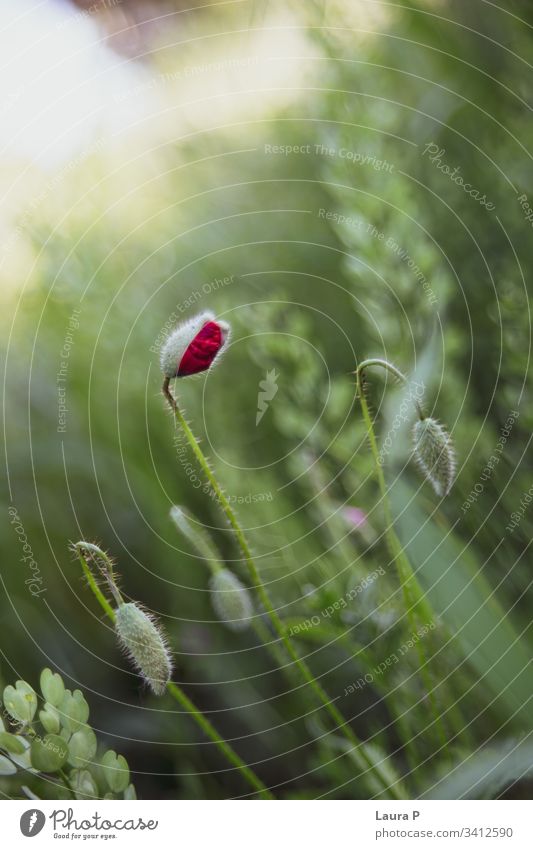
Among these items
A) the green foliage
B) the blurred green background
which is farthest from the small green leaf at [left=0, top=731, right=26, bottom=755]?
the blurred green background

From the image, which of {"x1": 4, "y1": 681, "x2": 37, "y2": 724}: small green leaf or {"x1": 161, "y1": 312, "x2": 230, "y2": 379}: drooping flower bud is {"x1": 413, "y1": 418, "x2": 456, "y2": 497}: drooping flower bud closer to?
{"x1": 161, "y1": 312, "x2": 230, "y2": 379}: drooping flower bud

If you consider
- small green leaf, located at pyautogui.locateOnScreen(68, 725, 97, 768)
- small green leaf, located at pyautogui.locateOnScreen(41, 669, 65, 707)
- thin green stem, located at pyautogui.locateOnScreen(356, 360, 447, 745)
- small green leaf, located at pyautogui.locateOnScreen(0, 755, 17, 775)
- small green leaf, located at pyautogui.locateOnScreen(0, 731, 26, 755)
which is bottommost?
thin green stem, located at pyautogui.locateOnScreen(356, 360, 447, 745)

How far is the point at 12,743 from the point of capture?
0.36 metres

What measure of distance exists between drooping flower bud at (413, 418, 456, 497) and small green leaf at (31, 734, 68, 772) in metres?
0.23

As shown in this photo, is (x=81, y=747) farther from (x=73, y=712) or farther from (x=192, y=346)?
(x=192, y=346)

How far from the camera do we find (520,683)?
0.45 m

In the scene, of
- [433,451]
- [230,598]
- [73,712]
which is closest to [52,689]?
[73,712]

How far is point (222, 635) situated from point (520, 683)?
0.67ft

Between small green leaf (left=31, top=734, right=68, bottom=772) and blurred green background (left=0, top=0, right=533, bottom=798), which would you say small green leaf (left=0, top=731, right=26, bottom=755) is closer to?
small green leaf (left=31, top=734, right=68, bottom=772)

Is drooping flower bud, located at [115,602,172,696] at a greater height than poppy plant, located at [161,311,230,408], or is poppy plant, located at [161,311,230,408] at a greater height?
poppy plant, located at [161,311,230,408]

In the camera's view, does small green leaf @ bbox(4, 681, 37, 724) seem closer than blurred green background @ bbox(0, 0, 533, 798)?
Yes

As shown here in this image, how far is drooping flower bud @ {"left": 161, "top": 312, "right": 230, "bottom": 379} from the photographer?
1.20ft

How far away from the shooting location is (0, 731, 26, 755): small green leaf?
0.36 m

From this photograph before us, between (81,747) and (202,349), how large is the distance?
201mm
